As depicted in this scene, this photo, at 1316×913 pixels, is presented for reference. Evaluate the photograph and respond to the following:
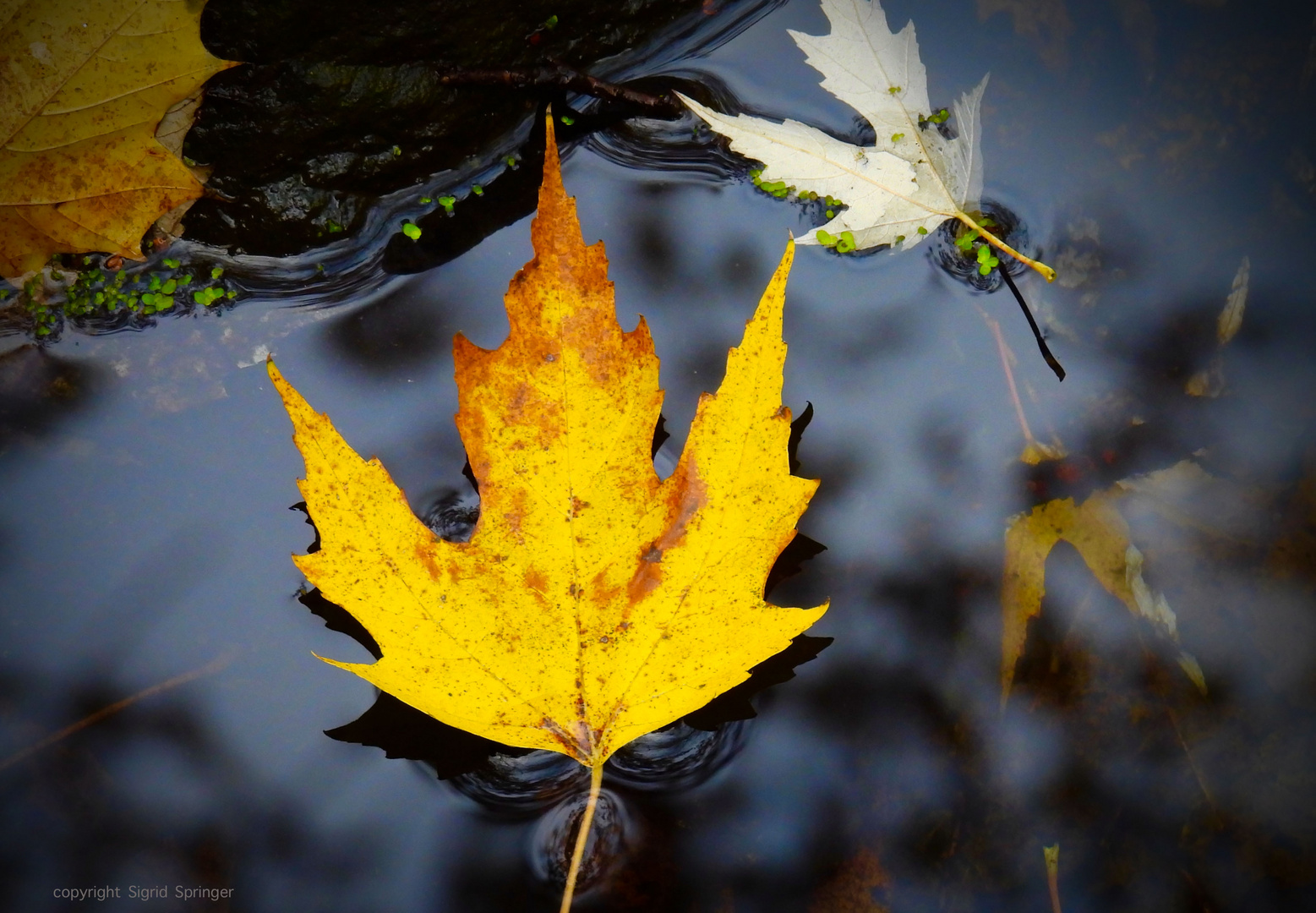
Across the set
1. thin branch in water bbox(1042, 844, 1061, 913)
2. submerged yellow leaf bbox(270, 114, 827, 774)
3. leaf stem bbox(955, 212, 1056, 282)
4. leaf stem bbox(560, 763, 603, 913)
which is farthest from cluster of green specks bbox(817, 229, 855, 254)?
thin branch in water bbox(1042, 844, 1061, 913)

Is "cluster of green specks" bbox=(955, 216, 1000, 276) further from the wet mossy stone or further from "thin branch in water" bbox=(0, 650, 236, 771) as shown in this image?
"thin branch in water" bbox=(0, 650, 236, 771)

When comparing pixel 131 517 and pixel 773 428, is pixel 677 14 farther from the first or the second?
pixel 131 517

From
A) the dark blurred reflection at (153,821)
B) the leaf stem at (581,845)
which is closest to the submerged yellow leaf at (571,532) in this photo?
the leaf stem at (581,845)

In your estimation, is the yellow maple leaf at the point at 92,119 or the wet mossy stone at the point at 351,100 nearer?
the yellow maple leaf at the point at 92,119

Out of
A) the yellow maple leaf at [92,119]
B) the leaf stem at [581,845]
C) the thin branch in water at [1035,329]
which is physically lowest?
the leaf stem at [581,845]

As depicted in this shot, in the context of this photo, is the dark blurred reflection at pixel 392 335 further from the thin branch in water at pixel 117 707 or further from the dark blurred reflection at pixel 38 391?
the thin branch in water at pixel 117 707

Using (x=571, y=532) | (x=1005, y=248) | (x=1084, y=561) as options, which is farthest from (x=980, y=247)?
(x=571, y=532)
